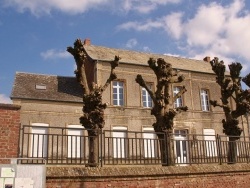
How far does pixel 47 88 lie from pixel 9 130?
15.0 m

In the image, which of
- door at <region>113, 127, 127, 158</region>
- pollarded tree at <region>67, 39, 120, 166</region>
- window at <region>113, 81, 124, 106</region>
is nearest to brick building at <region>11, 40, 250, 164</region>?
window at <region>113, 81, 124, 106</region>

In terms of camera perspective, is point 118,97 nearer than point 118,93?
Yes

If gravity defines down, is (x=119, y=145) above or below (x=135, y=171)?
above

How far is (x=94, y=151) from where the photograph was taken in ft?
31.2

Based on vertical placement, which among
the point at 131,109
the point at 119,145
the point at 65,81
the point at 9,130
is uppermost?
the point at 65,81

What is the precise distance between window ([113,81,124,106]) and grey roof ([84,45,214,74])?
180 cm

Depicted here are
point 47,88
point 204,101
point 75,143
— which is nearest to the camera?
point 75,143

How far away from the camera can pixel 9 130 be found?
774cm

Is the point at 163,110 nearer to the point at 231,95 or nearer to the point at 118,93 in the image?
the point at 231,95

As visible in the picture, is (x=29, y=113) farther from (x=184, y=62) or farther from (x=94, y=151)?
(x=184, y=62)

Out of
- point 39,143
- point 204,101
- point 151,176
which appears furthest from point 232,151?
point 204,101

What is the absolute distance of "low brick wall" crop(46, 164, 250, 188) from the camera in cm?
777

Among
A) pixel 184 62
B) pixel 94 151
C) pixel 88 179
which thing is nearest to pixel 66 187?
pixel 88 179

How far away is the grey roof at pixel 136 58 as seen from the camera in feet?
79.0
